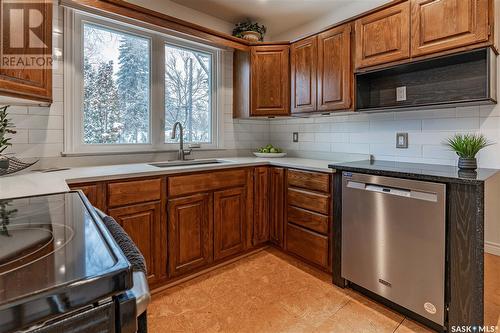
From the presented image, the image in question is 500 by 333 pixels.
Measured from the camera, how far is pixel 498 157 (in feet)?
6.10

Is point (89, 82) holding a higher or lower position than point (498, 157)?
higher

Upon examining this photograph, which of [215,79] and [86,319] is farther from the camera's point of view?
[215,79]

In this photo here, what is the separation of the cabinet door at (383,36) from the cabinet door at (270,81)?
0.80 m

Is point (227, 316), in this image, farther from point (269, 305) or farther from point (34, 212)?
point (34, 212)

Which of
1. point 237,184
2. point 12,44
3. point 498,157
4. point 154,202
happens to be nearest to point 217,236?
point 237,184

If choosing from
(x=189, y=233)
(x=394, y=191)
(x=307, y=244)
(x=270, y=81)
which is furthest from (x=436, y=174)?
(x=270, y=81)

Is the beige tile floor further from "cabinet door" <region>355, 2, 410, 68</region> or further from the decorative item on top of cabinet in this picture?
the decorative item on top of cabinet

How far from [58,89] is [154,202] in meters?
1.12

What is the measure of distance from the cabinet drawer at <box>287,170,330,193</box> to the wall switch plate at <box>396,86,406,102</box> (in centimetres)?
93

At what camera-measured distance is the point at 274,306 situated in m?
1.85

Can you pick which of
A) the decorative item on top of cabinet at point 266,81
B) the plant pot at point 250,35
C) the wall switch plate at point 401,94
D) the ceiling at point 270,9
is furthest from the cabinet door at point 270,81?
the wall switch plate at point 401,94

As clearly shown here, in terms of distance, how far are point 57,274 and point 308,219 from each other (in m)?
2.08

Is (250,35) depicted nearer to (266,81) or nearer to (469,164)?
(266,81)

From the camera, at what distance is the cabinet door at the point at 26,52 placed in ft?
3.75
